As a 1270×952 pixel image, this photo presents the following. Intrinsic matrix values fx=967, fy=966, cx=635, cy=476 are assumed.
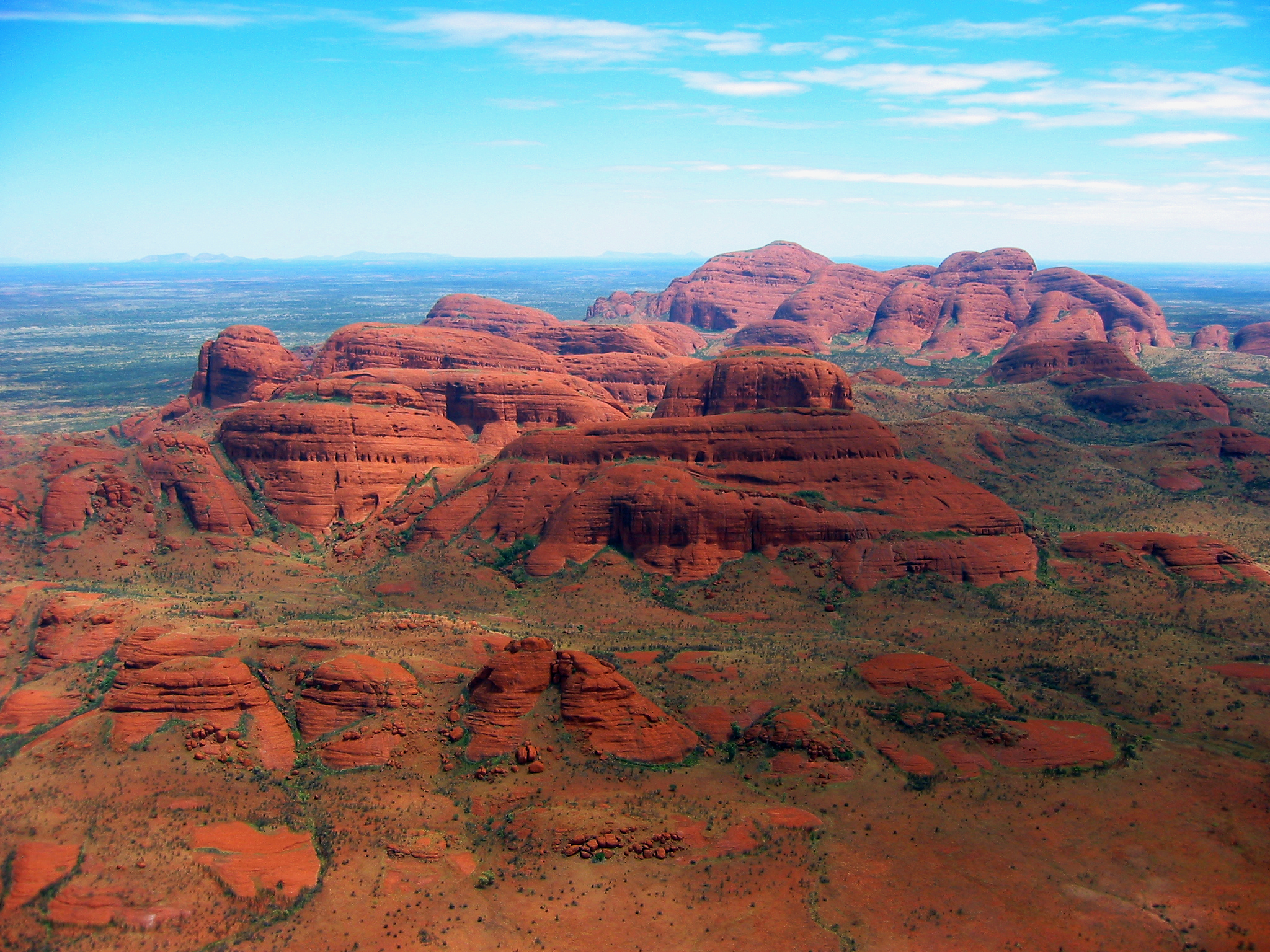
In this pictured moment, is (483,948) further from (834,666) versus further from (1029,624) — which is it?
(1029,624)

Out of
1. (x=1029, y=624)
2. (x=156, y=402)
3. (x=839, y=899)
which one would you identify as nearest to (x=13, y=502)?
(x=839, y=899)

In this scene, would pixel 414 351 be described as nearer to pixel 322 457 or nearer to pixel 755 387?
pixel 322 457

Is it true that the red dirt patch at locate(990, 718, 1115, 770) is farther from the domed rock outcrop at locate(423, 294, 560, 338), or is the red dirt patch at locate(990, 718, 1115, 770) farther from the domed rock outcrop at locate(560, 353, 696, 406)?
the domed rock outcrop at locate(423, 294, 560, 338)

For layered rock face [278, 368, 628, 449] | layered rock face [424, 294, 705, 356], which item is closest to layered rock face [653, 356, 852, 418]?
layered rock face [278, 368, 628, 449]

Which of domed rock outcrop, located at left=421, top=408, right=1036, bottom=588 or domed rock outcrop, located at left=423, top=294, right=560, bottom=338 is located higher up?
domed rock outcrop, located at left=423, top=294, right=560, bottom=338

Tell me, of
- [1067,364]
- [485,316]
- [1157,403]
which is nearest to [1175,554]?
[1157,403]

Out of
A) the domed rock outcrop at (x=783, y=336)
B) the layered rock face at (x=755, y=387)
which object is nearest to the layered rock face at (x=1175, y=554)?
the layered rock face at (x=755, y=387)
